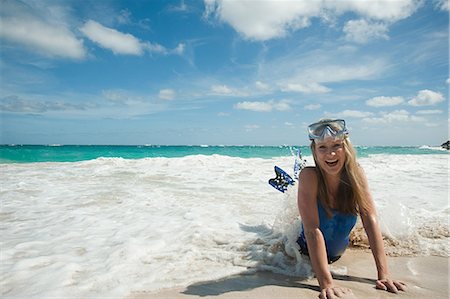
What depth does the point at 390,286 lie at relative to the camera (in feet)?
8.40

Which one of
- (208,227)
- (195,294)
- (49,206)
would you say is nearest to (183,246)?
(208,227)

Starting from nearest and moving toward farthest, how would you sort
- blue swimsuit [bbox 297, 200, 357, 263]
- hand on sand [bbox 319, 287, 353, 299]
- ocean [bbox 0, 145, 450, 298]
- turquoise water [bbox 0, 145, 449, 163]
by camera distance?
hand on sand [bbox 319, 287, 353, 299], blue swimsuit [bbox 297, 200, 357, 263], ocean [bbox 0, 145, 450, 298], turquoise water [bbox 0, 145, 449, 163]

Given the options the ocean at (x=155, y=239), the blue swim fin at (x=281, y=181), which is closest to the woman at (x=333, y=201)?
the ocean at (x=155, y=239)

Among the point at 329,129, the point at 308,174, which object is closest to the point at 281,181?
the point at 308,174

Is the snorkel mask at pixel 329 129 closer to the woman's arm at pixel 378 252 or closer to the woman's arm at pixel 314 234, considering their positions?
the woman's arm at pixel 314 234

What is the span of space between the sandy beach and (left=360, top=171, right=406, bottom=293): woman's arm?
7cm

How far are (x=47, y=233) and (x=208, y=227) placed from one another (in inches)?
97.8

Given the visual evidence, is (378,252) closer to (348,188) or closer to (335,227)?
(335,227)

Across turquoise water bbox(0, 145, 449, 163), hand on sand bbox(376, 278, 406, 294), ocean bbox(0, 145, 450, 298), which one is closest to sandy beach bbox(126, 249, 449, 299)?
hand on sand bbox(376, 278, 406, 294)

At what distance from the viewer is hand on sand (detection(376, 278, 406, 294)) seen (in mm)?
2549

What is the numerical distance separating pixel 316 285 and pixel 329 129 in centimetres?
146

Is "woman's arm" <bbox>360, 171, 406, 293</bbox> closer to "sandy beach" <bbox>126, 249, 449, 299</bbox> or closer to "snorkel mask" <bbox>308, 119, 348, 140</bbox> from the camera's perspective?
"sandy beach" <bbox>126, 249, 449, 299</bbox>

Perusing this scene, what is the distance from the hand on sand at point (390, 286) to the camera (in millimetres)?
2549

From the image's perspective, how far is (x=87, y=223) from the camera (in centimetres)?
512
